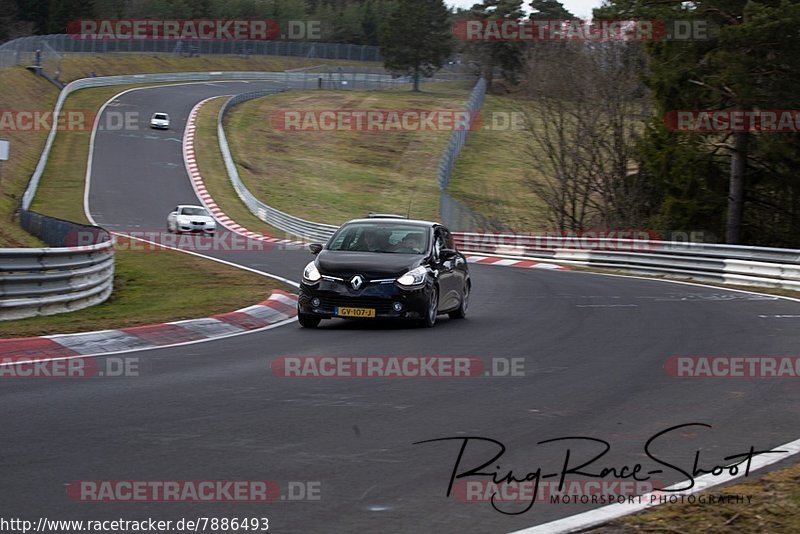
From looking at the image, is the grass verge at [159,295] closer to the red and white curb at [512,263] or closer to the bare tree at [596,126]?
the red and white curb at [512,263]

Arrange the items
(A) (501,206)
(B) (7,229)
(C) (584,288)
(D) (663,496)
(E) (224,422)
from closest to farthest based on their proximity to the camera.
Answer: (D) (663,496)
(E) (224,422)
(C) (584,288)
(B) (7,229)
(A) (501,206)

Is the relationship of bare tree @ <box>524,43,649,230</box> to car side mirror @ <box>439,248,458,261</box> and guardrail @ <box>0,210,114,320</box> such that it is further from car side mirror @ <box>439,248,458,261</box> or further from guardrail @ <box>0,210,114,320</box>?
guardrail @ <box>0,210,114,320</box>

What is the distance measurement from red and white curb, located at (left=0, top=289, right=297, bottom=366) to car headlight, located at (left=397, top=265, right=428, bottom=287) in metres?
2.08

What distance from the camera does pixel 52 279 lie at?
599 inches

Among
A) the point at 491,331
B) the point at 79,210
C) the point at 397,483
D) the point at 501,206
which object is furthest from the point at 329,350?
the point at 501,206

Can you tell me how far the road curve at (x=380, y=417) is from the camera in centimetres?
573

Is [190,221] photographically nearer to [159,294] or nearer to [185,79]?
[159,294]

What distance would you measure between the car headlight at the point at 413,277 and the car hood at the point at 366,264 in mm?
63

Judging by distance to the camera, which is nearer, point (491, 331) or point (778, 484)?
point (778, 484)

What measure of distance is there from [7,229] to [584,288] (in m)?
17.6

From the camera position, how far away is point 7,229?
1239 inches

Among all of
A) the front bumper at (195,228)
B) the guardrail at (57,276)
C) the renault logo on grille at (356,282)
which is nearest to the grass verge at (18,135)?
the front bumper at (195,228)

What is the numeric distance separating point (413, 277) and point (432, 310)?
0.64m

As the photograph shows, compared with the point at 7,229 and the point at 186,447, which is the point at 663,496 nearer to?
the point at 186,447
